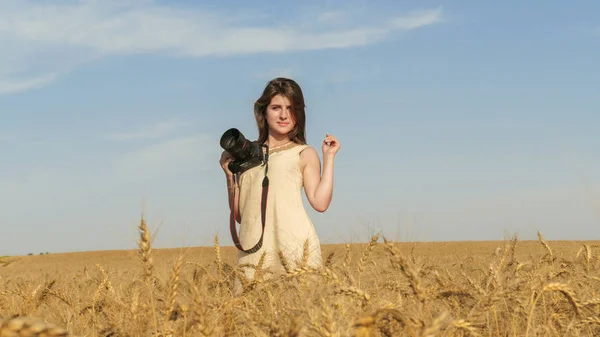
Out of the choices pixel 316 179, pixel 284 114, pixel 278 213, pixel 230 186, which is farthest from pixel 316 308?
pixel 230 186

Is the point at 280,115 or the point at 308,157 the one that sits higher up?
the point at 280,115

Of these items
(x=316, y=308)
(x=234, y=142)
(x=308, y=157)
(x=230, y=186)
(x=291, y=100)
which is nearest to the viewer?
(x=316, y=308)

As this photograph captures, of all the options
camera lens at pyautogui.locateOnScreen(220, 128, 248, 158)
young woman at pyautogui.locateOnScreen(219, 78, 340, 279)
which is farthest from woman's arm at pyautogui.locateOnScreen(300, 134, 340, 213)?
camera lens at pyautogui.locateOnScreen(220, 128, 248, 158)

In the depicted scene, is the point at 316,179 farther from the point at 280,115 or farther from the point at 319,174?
the point at 280,115

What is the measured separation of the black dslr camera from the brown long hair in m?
0.28

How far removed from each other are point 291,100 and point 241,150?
538mm

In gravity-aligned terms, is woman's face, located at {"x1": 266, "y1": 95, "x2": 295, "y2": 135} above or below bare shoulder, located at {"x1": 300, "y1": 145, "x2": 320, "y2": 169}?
above

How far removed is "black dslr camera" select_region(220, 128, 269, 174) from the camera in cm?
462

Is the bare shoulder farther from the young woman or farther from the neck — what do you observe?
the neck

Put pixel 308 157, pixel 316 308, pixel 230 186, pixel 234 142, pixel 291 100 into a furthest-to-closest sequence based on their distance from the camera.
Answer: pixel 230 186 → pixel 291 100 → pixel 308 157 → pixel 234 142 → pixel 316 308

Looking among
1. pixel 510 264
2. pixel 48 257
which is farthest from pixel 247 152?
pixel 48 257

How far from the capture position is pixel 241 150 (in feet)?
15.2

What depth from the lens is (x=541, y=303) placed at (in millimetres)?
3391

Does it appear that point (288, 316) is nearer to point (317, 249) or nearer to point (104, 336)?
point (104, 336)
